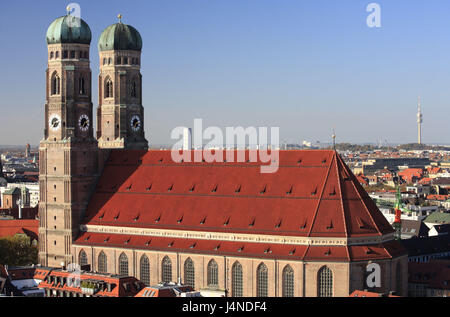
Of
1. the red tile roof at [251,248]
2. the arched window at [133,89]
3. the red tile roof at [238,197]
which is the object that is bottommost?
the red tile roof at [251,248]

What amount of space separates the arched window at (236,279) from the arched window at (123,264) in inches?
602

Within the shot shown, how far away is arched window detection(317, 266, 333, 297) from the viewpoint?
99.1 meters

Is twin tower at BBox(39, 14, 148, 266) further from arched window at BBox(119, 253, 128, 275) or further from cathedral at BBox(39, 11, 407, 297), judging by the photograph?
arched window at BBox(119, 253, 128, 275)

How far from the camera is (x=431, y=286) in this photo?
11412 centimetres

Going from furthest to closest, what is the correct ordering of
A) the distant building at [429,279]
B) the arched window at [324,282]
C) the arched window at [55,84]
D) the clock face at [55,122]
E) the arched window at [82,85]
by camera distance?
the arched window at [82,85] → the arched window at [55,84] → the clock face at [55,122] → the distant building at [429,279] → the arched window at [324,282]

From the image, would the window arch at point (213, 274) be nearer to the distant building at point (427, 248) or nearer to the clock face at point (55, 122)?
the clock face at point (55, 122)

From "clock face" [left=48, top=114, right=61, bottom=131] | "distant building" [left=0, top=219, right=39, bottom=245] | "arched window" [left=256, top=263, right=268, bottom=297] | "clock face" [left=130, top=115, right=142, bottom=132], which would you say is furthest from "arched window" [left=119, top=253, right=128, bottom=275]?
"distant building" [left=0, top=219, right=39, bottom=245]

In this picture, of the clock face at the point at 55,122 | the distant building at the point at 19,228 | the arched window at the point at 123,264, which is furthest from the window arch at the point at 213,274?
the distant building at the point at 19,228

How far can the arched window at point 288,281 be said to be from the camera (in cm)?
10069

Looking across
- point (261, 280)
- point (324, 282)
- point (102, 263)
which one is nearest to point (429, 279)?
point (324, 282)

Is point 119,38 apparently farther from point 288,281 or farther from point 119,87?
point 288,281

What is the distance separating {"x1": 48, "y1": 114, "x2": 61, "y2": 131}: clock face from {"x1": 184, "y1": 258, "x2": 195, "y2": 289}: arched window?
1002 inches

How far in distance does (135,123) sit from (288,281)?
36.2 metres

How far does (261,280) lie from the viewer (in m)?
103
